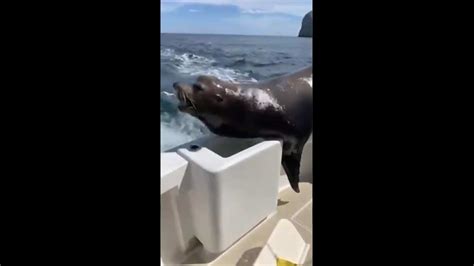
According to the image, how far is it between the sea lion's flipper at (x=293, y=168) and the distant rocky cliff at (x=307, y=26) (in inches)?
13.1

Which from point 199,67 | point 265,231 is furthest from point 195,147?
point 265,231

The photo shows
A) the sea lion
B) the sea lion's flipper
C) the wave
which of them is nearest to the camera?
the wave

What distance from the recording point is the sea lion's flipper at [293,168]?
1058mm

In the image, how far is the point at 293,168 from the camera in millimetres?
1069

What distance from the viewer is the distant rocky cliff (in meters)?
0.85

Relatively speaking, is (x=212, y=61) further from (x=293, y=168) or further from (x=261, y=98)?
(x=293, y=168)

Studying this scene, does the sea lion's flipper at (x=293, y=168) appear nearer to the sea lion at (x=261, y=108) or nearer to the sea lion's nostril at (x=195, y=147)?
the sea lion at (x=261, y=108)

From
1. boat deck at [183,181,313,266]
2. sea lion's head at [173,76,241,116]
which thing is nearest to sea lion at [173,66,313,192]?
sea lion's head at [173,76,241,116]

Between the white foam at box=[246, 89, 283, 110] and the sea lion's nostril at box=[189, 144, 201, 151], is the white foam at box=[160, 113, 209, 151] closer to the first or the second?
the sea lion's nostril at box=[189, 144, 201, 151]

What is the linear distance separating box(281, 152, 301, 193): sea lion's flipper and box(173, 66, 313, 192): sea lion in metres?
0.02

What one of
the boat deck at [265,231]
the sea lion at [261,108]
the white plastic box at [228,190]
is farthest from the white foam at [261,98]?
the boat deck at [265,231]

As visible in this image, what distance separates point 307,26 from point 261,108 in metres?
0.23
